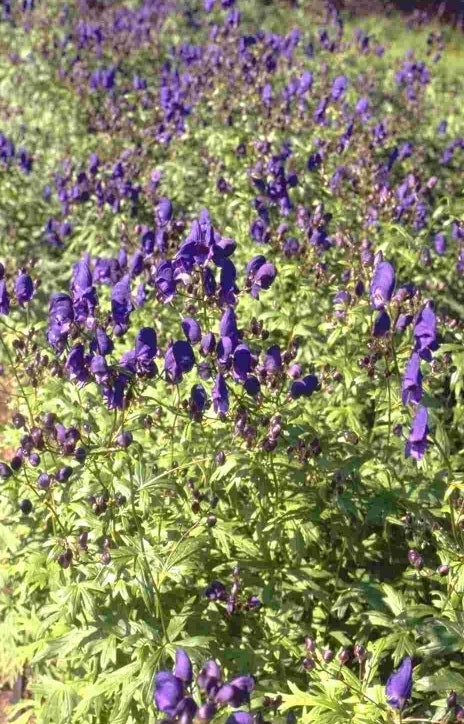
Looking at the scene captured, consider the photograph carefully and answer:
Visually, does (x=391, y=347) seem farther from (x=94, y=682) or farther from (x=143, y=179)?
(x=143, y=179)

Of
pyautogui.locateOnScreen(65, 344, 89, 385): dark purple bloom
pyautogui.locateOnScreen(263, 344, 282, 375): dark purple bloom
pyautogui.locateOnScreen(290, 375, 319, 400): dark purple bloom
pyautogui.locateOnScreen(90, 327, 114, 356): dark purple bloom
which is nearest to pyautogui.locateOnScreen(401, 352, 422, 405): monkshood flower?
pyautogui.locateOnScreen(290, 375, 319, 400): dark purple bloom

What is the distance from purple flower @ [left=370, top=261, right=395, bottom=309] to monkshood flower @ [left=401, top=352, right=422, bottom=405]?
0.31 m

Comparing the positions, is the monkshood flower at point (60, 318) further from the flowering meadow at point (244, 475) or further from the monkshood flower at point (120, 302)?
the monkshood flower at point (120, 302)

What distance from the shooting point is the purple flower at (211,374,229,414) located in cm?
303

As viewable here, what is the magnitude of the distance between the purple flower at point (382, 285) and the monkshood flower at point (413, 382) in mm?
307

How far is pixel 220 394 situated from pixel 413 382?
75 cm

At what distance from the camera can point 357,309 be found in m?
3.86

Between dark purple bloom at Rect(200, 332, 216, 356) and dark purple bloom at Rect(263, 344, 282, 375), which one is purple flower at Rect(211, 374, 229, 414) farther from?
dark purple bloom at Rect(263, 344, 282, 375)

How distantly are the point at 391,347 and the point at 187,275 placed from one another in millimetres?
983

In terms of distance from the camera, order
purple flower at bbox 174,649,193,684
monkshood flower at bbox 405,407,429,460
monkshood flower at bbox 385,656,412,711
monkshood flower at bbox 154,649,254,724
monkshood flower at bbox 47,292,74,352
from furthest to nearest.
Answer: monkshood flower at bbox 47,292,74,352 < monkshood flower at bbox 405,407,429,460 < monkshood flower at bbox 385,656,412,711 < purple flower at bbox 174,649,193,684 < monkshood flower at bbox 154,649,254,724

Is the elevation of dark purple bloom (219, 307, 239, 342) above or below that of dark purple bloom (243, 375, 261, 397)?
above

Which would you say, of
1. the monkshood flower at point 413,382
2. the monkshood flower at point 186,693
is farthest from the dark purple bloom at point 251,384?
the monkshood flower at point 186,693

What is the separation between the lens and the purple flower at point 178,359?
3.03m

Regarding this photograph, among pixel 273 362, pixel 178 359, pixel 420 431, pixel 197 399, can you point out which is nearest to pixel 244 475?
pixel 197 399
